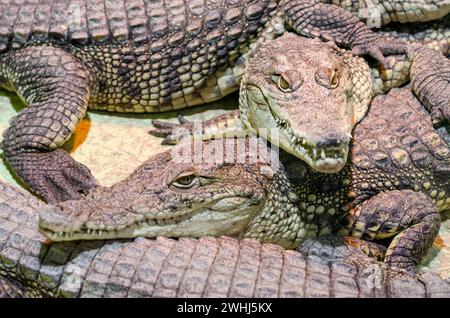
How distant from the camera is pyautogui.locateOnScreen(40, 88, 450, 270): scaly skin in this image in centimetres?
323

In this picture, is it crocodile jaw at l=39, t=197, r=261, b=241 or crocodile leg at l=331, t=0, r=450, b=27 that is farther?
crocodile leg at l=331, t=0, r=450, b=27

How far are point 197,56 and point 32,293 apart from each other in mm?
1677

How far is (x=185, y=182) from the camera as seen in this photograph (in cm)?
329

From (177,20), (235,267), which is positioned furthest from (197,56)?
(235,267)

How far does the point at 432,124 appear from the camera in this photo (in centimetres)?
386

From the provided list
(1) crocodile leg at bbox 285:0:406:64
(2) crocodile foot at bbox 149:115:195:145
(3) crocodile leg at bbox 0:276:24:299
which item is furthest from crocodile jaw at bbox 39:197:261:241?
(1) crocodile leg at bbox 285:0:406:64

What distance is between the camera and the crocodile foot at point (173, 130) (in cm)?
435

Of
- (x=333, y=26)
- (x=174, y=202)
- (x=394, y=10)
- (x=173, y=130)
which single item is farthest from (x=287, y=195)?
(x=394, y=10)

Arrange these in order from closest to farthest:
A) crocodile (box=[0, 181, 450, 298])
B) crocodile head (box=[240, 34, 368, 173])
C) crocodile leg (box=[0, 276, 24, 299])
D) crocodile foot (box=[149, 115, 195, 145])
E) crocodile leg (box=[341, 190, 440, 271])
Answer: crocodile (box=[0, 181, 450, 298]) → crocodile head (box=[240, 34, 368, 173]) → crocodile leg (box=[0, 276, 24, 299]) → crocodile leg (box=[341, 190, 440, 271]) → crocodile foot (box=[149, 115, 195, 145])

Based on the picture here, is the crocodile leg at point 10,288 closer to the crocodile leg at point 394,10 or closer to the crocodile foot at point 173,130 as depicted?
the crocodile foot at point 173,130

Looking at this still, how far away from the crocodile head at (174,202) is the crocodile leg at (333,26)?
1.11 meters

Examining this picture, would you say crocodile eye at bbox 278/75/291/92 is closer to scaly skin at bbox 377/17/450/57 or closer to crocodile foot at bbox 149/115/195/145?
crocodile foot at bbox 149/115/195/145

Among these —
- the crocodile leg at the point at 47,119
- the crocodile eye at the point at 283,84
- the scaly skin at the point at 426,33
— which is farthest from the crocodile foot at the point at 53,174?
the scaly skin at the point at 426,33

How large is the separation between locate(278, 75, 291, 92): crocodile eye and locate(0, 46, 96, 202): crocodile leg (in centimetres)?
107
